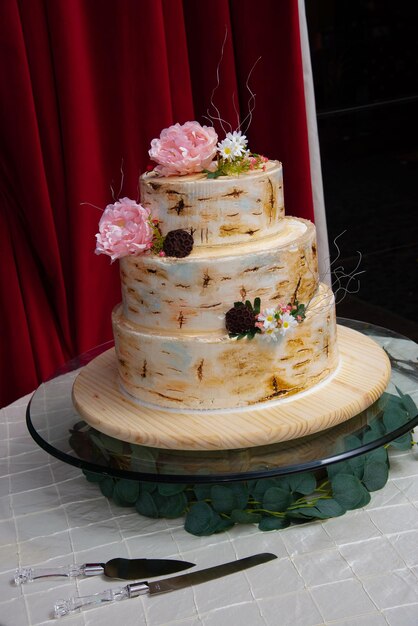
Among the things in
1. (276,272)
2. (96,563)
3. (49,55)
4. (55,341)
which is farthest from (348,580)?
(49,55)

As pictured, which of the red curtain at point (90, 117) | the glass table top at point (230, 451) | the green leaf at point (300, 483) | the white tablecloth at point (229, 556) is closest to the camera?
the white tablecloth at point (229, 556)

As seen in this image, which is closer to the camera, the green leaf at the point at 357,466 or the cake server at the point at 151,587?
the cake server at the point at 151,587

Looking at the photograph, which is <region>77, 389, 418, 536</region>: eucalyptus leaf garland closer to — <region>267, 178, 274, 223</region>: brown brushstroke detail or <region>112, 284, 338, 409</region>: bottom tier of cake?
<region>112, 284, 338, 409</region>: bottom tier of cake

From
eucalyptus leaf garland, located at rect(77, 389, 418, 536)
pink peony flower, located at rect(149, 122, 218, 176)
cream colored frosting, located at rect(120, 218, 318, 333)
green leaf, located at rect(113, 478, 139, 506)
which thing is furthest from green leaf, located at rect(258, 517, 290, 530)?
pink peony flower, located at rect(149, 122, 218, 176)

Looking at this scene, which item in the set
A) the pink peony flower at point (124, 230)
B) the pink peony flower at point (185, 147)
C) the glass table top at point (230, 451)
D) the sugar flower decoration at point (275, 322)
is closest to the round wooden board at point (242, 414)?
the glass table top at point (230, 451)

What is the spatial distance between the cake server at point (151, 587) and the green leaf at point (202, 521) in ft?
0.31

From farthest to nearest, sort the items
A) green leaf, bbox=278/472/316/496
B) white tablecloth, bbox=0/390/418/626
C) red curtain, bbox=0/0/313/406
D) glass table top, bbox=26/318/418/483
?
red curtain, bbox=0/0/313/406 < green leaf, bbox=278/472/316/496 < glass table top, bbox=26/318/418/483 < white tablecloth, bbox=0/390/418/626

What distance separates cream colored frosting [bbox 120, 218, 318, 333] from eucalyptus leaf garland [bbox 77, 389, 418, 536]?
0.77ft

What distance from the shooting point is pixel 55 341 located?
2.30m

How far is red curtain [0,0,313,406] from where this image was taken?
204 cm

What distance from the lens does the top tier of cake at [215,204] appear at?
1354 mm

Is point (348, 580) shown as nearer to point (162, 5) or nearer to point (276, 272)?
point (276, 272)

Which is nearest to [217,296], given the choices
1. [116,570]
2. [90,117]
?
[116,570]

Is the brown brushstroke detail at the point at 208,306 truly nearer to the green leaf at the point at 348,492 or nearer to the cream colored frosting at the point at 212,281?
the cream colored frosting at the point at 212,281
